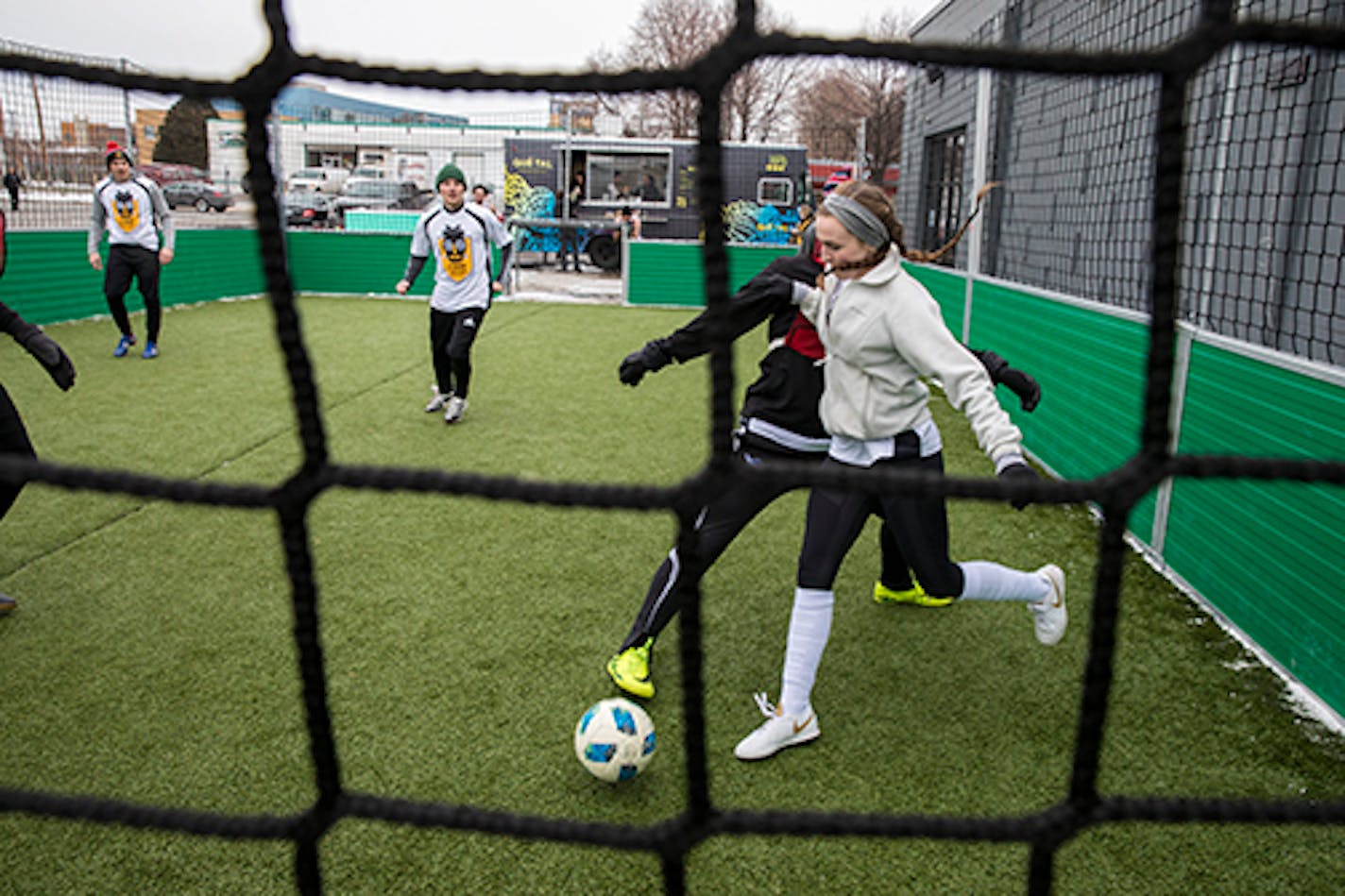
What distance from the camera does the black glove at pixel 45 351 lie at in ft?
9.66

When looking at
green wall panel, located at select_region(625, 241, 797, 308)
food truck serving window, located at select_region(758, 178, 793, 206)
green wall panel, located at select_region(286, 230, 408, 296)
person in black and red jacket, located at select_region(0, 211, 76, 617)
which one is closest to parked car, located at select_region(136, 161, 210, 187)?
green wall panel, located at select_region(286, 230, 408, 296)

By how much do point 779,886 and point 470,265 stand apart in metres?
4.78

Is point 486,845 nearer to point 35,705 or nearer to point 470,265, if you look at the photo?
point 35,705

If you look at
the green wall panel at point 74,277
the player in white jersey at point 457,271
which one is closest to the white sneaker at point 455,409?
the player in white jersey at point 457,271

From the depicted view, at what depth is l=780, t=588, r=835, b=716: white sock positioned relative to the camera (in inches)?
103

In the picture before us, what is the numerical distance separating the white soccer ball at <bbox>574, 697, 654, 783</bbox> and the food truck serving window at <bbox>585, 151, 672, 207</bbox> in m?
17.6

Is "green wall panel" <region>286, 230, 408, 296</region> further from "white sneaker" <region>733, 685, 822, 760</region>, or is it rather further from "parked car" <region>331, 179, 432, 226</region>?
"white sneaker" <region>733, 685, 822, 760</region>

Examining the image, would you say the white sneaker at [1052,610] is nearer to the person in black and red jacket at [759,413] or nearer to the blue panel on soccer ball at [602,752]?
the person in black and red jacket at [759,413]

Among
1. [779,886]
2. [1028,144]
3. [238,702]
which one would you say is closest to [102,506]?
[238,702]

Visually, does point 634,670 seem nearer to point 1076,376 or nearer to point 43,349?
point 43,349

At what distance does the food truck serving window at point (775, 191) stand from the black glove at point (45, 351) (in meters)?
17.2

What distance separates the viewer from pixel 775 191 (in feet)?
63.3

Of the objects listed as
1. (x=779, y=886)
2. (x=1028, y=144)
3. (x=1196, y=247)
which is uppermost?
(x=1028, y=144)

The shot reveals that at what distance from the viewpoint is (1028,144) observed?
8328 mm
